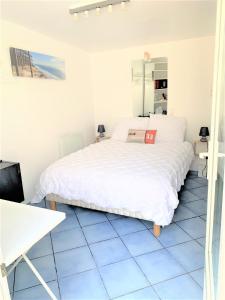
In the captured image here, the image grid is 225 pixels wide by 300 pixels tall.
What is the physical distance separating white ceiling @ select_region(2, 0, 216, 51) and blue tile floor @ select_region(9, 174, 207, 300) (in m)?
2.12

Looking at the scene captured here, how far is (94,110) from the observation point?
438 cm

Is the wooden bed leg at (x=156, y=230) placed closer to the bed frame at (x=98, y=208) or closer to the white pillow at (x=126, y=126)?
the bed frame at (x=98, y=208)

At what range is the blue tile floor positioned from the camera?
1589 mm

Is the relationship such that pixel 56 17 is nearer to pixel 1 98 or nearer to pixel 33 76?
pixel 33 76

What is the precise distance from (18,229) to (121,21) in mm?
2379

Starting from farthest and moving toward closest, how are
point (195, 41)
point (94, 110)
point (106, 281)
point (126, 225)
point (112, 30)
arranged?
point (94, 110) < point (195, 41) < point (112, 30) < point (126, 225) < point (106, 281)

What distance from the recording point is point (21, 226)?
119cm

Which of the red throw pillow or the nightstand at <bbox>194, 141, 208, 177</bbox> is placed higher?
the red throw pillow

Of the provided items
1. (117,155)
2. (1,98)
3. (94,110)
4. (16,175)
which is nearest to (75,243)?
(16,175)

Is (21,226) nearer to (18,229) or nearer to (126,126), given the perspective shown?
(18,229)

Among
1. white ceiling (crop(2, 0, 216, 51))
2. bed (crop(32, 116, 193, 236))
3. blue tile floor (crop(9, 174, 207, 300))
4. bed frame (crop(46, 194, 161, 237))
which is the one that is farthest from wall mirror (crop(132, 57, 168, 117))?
bed frame (crop(46, 194, 161, 237))

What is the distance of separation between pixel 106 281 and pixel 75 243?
0.55 m

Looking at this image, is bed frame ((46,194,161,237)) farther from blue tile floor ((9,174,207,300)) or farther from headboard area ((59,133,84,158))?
headboard area ((59,133,84,158))

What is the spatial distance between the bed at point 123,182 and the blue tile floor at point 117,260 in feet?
0.65
